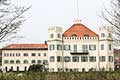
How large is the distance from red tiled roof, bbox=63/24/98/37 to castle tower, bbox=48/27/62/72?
9.48 feet

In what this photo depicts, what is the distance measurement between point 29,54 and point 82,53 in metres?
25.2

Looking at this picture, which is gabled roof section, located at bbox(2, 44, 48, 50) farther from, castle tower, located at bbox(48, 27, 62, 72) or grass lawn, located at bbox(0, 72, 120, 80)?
grass lawn, located at bbox(0, 72, 120, 80)

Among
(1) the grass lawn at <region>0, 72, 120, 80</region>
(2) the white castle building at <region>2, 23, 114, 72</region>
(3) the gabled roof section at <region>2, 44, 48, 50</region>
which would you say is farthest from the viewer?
(3) the gabled roof section at <region>2, 44, 48, 50</region>

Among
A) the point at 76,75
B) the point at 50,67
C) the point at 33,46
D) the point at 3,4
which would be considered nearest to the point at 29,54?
the point at 33,46

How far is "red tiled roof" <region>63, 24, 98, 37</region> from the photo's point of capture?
284ft

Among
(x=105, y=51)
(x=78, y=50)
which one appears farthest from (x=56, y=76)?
(x=78, y=50)

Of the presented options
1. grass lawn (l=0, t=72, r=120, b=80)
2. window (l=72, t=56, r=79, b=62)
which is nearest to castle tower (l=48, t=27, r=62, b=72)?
window (l=72, t=56, r=79, b=62)

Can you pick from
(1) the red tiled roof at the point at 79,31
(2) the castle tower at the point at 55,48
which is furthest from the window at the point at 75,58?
(1) the red tiled roof at the point at 79,31

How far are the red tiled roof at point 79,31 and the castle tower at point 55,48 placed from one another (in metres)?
2.89

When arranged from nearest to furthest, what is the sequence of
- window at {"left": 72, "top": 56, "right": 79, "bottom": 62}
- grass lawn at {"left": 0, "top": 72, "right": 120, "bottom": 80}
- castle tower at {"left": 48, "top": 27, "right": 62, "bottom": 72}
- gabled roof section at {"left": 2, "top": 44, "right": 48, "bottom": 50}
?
grass lawn at {"left": 0, "top": 72, "right": 120, "bottom": 80} < castle tower at {"left": 48, "top": 27, "right": 62, "bottom": 72} < window at {"left": 72, "top": 56, "right": 79, "bottom": 62} < gabled roof section at {"left": 2, "top": 44, "right": 48, "bottom": 50}

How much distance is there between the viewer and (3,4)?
13445mm

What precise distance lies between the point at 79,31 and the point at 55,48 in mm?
8087

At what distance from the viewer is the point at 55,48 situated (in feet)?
276

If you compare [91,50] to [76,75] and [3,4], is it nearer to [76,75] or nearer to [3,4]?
[76,75]
